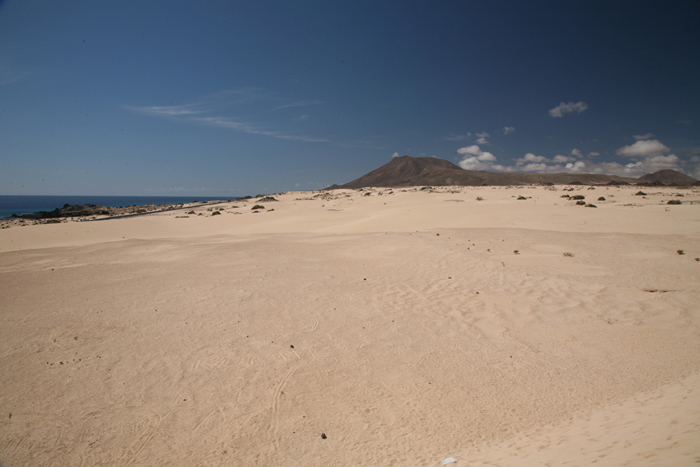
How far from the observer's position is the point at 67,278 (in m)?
8.41

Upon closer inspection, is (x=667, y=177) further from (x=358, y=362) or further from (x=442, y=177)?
(x=358, y=362)

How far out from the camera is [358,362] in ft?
14.8

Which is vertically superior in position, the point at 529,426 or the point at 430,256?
the point at 430,256

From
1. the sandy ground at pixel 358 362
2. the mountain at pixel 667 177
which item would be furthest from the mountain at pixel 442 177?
the sandy ground at pixel 358 362

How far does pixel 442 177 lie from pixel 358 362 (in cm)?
7976

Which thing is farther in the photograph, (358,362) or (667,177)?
(667,177)

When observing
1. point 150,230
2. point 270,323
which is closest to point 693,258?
point 270,323

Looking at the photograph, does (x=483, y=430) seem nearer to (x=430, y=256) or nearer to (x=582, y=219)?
(x=430, y=256)

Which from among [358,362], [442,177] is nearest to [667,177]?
[442,177]

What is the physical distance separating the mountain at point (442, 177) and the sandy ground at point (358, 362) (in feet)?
201

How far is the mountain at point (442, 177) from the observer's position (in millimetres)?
68312

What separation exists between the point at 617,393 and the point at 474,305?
2824 millimetres

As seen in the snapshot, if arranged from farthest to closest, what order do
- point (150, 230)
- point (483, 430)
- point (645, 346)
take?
point (150, 230) → point (645, 346) → point (483, 430)

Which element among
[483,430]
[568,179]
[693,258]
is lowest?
[483,430]
